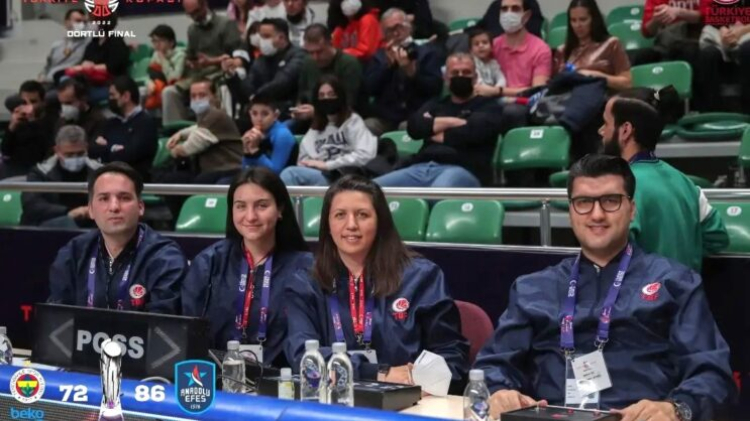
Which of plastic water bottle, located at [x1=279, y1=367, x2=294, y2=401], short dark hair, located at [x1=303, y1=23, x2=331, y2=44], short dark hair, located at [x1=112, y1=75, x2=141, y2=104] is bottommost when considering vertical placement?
plastic water bottle, located at [x1=279, y1=367, x2=294, y2=401]

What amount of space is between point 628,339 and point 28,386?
174 cm

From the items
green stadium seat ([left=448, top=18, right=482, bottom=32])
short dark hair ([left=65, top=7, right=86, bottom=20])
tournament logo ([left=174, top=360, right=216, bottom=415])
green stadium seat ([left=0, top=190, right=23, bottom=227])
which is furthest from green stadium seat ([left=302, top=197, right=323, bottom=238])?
short dark hair ([left=65, top=7, right=86, bottom=20])

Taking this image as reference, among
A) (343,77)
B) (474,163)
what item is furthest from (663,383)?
(343,77)

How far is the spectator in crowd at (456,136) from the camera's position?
705 centimetres

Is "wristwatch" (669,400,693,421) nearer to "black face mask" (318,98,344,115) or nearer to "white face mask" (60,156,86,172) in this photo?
"black face mask" (318,98,344,115)

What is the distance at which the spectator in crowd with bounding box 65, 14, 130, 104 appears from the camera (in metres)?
10.9

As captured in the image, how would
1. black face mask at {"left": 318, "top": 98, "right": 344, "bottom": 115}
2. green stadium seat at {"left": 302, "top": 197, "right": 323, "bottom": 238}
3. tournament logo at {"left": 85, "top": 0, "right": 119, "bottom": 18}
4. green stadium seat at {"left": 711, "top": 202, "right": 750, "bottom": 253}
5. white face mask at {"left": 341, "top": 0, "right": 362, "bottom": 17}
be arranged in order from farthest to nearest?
tournament logo at {"left": 85, "top": 0, "right": 119, "bottom": 18}
white face mask at {"left": 341, "top": 0, "right": 362, "bottom": 17}
black face mask at {"left": 318, "top": 98, "right": 344, "bottom": 115}
green stadium seat at {"left": 302, "top": 197, "right": 323, "bottom": 238}
green stadium seat at {"left": 711, "top": 202, "right": 750, "bottom": 253}

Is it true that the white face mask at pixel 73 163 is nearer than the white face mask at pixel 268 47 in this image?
Yes

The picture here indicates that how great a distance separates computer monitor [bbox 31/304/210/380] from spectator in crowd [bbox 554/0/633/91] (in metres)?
4.61

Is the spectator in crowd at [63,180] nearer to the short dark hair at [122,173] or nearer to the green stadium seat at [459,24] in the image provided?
the short dark hair at [122,173]

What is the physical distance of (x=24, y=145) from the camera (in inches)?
383

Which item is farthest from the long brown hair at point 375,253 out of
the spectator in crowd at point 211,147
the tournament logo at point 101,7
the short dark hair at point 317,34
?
the tournament logo at point 101,7

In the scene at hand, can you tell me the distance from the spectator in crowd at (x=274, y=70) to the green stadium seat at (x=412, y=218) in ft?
9.09

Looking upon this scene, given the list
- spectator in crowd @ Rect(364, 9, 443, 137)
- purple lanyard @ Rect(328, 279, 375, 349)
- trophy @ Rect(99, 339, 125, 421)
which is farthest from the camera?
spectator in crowd @ Rect(364, 9, 443, 137)
